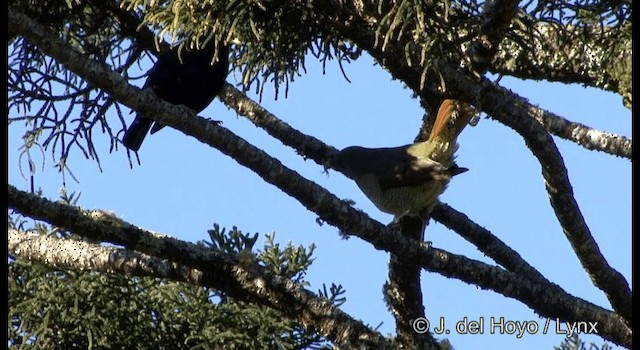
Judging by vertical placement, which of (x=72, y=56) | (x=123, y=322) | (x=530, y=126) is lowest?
(x=123, y=322)

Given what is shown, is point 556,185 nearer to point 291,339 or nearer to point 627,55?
point 627,55

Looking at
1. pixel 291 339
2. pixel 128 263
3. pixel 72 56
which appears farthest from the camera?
pixel 291 339

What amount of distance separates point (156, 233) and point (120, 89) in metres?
0.68

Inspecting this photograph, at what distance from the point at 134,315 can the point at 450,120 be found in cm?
164

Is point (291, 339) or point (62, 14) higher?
point (62, 14)

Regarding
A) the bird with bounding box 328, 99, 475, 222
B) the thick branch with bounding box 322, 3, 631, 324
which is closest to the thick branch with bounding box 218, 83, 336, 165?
the bird with bounding box 328, 99, 475, 222

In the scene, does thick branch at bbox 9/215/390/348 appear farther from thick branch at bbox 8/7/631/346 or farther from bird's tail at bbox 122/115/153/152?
bird's tail at bbox 122/115/153/152

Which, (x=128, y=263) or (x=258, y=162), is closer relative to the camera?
(x=258, y=162)

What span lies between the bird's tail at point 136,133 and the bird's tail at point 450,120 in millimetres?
1610

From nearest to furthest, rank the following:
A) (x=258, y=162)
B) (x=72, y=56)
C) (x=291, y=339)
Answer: (x=72, y=56)
(x=258, y=162)
(x=291, y=339)

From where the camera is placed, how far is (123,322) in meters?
4.72

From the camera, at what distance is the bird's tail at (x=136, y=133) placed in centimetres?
582

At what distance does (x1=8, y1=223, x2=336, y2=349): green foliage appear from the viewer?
4.63 metres

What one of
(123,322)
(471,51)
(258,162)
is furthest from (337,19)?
(123,322)
